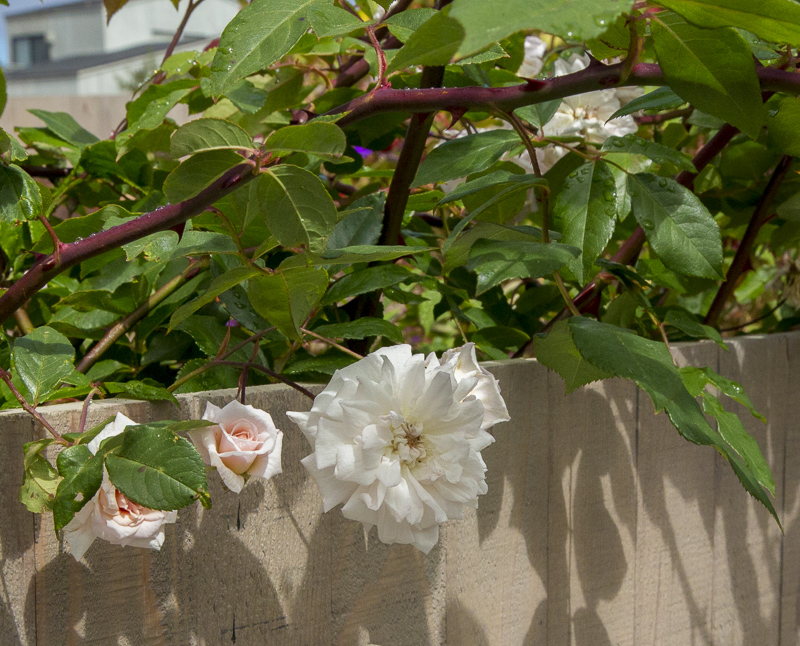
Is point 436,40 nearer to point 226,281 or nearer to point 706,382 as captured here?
point 226,281

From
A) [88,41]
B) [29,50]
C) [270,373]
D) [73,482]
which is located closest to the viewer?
[73,482]

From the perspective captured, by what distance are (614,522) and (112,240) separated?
0.49 metres

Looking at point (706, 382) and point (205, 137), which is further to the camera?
point (706, 382)

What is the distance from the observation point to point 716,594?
0.74 metres

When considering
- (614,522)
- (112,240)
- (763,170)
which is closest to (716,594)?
(614,522)

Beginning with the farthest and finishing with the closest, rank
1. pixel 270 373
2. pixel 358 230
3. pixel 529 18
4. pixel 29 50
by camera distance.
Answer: pixel 29 50, pixel 358 230, pixel 270 373, pixel 529 18

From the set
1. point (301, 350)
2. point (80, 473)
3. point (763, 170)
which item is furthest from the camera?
point (763, 170)

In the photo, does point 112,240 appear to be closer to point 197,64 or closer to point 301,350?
point 301,350

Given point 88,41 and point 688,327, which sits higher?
point 688,327

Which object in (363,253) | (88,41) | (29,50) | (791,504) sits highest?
(363,253)

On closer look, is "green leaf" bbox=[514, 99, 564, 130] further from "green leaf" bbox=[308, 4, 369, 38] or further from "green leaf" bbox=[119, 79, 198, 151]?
"green leaf" bbox=[119, 79, 198, 151]

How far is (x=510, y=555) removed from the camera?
2.01 feet

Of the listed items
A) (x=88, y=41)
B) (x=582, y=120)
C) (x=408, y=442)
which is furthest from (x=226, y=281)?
(x=88, y=41)

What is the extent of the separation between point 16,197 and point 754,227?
2.19 feet
